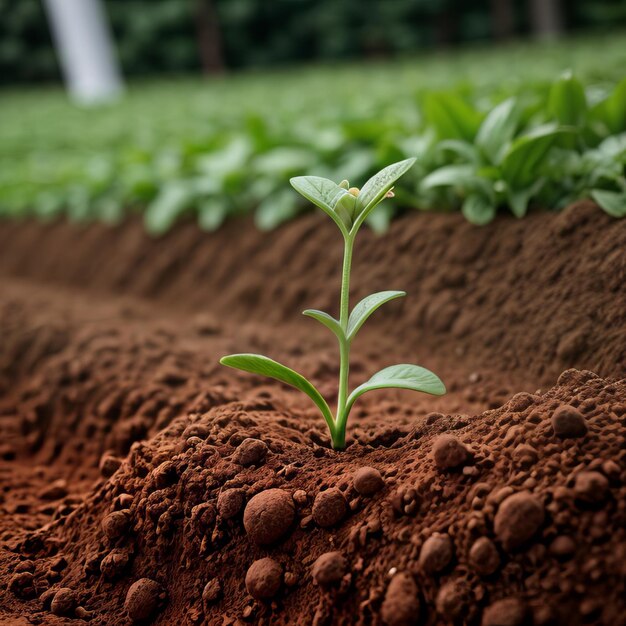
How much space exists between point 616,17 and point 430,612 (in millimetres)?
16857

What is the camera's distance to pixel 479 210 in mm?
1910

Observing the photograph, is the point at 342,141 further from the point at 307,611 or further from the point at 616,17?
the point at 616,17

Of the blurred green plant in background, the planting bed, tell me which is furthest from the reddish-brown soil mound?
the blurred green plant in background

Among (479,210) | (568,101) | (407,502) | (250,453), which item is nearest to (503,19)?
(568,101)

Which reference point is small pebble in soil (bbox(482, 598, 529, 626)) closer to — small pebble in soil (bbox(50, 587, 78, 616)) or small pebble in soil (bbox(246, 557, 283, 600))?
small pebble in soil (bbox(246, 557, 283, 600))

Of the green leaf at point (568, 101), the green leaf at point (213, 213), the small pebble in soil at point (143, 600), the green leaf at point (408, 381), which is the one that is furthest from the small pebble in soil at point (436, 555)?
the green leaf at point (213, 213)

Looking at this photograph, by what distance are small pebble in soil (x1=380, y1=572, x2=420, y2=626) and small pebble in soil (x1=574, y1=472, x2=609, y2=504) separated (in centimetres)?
28

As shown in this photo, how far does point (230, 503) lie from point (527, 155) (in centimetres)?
125

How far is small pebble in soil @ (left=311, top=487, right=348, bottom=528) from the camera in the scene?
3.53 ft

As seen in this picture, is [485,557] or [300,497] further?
[300,497]

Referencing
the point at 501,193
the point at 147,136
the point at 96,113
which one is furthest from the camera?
the point at 96,113

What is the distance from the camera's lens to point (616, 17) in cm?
1451

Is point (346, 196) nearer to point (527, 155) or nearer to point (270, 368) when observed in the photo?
point (270, 368)

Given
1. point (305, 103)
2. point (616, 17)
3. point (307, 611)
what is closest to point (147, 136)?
point (305, 103)
